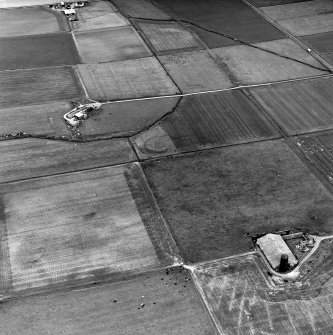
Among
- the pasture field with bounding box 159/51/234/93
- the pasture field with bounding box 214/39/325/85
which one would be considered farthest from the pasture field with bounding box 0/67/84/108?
the pasture field with bounding box 214/39/325/85

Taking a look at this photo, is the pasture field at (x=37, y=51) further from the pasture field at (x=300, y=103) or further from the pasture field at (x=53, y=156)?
the pasture field at (x=300, y=103)

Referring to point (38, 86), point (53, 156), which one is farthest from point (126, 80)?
point (53, 156)

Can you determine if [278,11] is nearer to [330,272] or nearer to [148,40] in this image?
[148,40]

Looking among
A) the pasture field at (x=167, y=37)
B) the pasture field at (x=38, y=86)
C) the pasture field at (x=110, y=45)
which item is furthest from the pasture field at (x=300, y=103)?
the pasture field at (x=38, y=86)

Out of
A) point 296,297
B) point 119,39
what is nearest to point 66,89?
point 119,39

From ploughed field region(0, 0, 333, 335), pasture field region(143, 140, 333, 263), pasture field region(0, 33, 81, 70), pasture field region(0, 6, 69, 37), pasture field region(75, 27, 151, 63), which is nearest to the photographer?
ploughed field region(0, 0, 333, 335)

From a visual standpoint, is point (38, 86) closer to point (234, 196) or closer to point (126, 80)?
point (126, 80)

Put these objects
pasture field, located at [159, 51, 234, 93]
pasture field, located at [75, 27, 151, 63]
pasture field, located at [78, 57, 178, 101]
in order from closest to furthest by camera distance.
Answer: pasture field, located at [78, 57, 178, 101] → pasture field, located at [159, 51, 234, 93] → pasture field, located at [75, 27, 151, 63]

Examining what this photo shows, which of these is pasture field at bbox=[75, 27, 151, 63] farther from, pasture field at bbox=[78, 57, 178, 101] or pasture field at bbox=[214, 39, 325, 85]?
pasture field at bbox=[214, 39, 325, 85]
